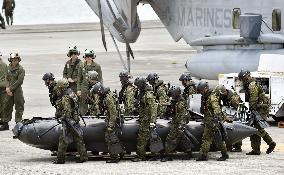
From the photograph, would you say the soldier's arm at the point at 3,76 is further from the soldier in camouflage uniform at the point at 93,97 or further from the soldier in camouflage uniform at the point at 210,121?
the soldier in camouflage uniform at the point at 210,121

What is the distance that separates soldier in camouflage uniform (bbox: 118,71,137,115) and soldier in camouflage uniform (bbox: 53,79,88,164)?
1.23m

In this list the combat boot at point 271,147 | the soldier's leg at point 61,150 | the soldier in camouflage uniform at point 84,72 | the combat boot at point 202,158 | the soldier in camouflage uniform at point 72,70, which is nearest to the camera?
the soldier's leg at point 61,150

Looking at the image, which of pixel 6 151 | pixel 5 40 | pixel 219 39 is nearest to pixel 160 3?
pixel 219 39

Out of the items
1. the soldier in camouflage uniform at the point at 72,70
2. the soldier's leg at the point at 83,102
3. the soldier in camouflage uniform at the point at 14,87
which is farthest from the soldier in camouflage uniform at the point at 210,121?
the soldier in camouflage uniform at the point at 14,87

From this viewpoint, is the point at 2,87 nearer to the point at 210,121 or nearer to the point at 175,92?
the point at 175,92

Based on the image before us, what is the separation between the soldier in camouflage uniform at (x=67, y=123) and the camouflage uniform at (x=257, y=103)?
113 inches

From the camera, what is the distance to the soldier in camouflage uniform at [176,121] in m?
17.4

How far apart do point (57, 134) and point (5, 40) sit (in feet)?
99.5

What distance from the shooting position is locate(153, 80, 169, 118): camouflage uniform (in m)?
18.2

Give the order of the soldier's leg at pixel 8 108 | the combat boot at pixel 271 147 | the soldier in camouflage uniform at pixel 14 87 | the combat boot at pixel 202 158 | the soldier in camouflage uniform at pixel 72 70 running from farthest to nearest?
the soldier's leg at pixel 8 108
the soldier in camouflage uniform at pixel 14 87
the soldier in camouflage uniform at pixel 72 70
the combat boot at pixel 271 147
the combat boot at pixel 202 158

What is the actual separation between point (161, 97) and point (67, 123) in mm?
1907

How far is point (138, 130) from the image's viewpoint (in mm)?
17500

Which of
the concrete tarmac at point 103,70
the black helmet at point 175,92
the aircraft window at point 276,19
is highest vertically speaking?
the aircraft window at point 276,19

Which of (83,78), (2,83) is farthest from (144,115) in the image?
(2,83)
